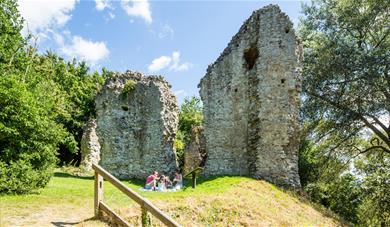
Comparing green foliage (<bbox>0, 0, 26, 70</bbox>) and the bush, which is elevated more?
green foliage (<bbox>0, 0, 26, 70</bbox>)

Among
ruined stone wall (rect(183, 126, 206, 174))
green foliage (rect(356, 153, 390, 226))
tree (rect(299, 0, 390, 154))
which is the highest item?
tree (rect(299, 0, 390, 154))

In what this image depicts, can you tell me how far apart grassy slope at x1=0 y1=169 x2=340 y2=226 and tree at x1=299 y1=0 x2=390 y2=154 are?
783 cm

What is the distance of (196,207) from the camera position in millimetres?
12859

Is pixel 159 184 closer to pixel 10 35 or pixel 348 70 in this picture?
pixel 10 35

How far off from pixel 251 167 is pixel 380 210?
691 cm

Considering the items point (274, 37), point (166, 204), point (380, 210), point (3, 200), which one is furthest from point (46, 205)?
point (380, 210)

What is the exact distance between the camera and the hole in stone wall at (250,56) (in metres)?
Result: 21.5

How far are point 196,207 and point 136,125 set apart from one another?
12.3 m

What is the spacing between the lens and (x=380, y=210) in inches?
806

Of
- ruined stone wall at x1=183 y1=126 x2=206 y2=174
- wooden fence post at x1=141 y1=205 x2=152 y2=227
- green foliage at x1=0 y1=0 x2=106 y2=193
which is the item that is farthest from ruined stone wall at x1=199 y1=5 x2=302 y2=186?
wooden fence post at x1=141 y1=205 x2=152 y2=227

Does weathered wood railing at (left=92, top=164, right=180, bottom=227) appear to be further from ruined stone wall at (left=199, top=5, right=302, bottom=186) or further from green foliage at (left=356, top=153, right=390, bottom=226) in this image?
green foliage at (left=356, top=153, right=390, bottom=226)

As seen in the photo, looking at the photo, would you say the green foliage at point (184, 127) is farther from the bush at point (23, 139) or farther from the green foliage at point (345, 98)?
the bush at point (23, 139)

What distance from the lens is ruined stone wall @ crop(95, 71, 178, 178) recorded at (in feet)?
76.5

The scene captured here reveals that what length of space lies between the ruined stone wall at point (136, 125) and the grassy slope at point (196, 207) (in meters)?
6.30
